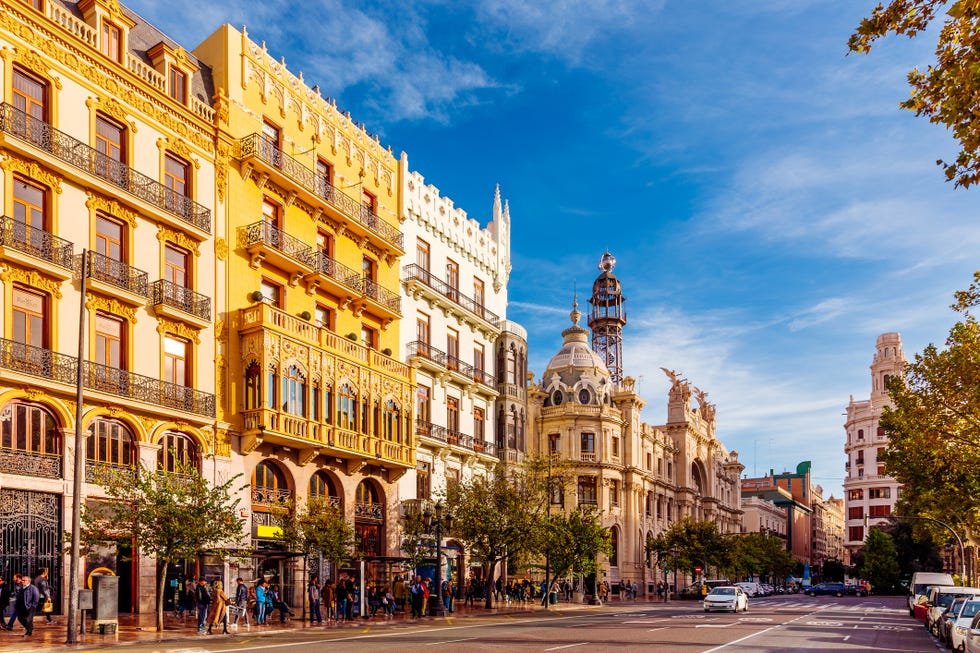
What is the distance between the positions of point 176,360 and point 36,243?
6.43m

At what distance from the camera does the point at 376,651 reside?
67.2 feet

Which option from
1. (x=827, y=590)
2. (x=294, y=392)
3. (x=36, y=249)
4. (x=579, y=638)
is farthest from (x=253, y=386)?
(x=827, y=590)

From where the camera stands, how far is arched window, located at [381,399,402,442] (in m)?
42.2

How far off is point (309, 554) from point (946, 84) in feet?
89.4

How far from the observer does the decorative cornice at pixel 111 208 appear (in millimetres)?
30938

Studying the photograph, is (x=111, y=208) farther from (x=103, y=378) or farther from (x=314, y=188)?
(x=314, y=188)

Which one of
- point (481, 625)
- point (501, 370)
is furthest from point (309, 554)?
point (501, 370)

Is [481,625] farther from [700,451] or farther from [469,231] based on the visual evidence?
[700,451]

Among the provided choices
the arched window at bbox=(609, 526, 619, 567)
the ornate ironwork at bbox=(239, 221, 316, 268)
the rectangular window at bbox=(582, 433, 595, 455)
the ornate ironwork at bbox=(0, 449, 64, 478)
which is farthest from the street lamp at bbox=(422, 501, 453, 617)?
the arched window at bbox=(609, 526, 619, 567)

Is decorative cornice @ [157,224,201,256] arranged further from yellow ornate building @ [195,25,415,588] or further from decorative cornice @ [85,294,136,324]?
decorative cornice @ [85,294,136,324]

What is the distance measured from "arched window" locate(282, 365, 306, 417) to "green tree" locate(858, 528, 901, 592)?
91.4 m

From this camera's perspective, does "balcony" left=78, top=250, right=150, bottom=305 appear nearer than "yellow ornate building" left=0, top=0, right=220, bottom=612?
No

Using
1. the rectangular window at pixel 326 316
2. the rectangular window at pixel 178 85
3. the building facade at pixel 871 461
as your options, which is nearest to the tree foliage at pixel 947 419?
the rectangular window at pixel 326 316

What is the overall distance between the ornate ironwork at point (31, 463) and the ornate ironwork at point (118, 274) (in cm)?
564
